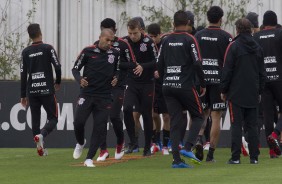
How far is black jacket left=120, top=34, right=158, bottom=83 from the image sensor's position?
1800 centimetres

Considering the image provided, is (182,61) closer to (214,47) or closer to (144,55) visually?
(214,47)

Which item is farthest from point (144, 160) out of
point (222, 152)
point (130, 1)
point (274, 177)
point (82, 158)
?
point (130, 1)

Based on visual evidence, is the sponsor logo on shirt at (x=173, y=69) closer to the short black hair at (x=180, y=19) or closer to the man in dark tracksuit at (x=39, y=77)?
the short black hair at (x=180, y=19)

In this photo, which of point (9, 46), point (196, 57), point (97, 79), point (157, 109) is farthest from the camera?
point (9, 46)

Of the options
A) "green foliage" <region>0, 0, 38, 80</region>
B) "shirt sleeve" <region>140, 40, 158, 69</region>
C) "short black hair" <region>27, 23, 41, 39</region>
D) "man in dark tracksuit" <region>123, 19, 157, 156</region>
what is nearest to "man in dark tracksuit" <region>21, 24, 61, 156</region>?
"short black hair" <region>27, 23, 41, 39</region>

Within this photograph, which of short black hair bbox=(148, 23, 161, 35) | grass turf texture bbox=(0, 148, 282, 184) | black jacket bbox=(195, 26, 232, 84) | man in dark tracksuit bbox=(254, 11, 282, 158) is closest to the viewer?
grass turf texture bbox=(0, 148, 282, 184)

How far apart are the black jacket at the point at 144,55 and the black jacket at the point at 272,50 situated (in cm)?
185

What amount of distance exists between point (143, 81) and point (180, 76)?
3054mm

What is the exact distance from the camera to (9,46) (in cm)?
2570

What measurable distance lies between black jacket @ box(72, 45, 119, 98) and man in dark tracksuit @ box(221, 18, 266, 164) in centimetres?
177

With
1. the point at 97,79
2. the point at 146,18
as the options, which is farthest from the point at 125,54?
the point at 146,18

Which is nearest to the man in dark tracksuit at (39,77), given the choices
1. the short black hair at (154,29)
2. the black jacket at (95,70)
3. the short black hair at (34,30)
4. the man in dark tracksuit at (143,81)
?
the short black hair at (34,30)

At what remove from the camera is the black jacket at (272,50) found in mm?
17250

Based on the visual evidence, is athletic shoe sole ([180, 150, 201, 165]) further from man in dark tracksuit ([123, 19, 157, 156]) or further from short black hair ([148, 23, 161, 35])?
short black hair ([148, 23, 161, 35])
